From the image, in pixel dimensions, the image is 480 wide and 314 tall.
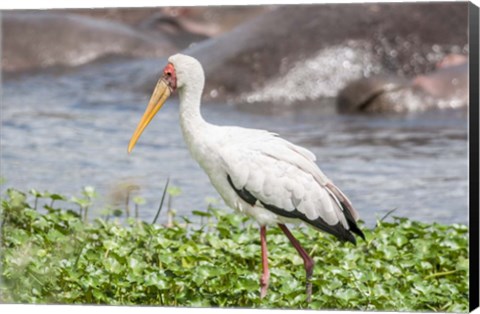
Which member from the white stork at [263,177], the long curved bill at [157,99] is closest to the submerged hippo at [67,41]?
the long curved bill at [157,99]

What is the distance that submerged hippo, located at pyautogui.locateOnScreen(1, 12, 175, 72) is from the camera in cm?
1029

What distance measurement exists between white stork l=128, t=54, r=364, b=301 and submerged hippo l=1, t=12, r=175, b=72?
409 centimetres

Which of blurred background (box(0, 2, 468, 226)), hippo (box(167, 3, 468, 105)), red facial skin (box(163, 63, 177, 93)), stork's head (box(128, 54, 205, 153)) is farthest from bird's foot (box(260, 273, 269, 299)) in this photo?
hippo (box(167, 3, 468, 105))

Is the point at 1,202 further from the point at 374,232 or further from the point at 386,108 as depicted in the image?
the point at 386,108

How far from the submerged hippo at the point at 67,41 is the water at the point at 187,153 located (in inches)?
40.4

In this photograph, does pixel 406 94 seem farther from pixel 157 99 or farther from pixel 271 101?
pixel 157 99

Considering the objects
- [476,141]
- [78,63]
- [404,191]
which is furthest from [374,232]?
[78,63]

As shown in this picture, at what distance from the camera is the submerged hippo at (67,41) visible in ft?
33.8

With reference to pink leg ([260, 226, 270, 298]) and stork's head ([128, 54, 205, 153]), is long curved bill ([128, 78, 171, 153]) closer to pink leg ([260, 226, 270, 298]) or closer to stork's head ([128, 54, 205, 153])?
stork's head ([128, 54, 205, 153])

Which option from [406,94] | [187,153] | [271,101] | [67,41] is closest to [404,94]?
→ [406,94]

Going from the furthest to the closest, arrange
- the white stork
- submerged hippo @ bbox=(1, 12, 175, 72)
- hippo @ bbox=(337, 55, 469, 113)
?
submerged hippo @ bbox=(1, 12, 175, 72) < hippo @ bbox=(337, 55, 469, 113) < the white stork

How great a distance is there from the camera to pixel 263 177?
600cm

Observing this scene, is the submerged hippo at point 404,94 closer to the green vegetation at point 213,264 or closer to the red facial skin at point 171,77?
the green vegetation at point 213,264

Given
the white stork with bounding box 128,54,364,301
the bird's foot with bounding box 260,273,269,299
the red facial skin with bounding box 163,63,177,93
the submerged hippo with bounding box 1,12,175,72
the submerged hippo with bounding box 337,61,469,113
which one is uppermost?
the submerged hippo with bounding box 1,12,175,72
